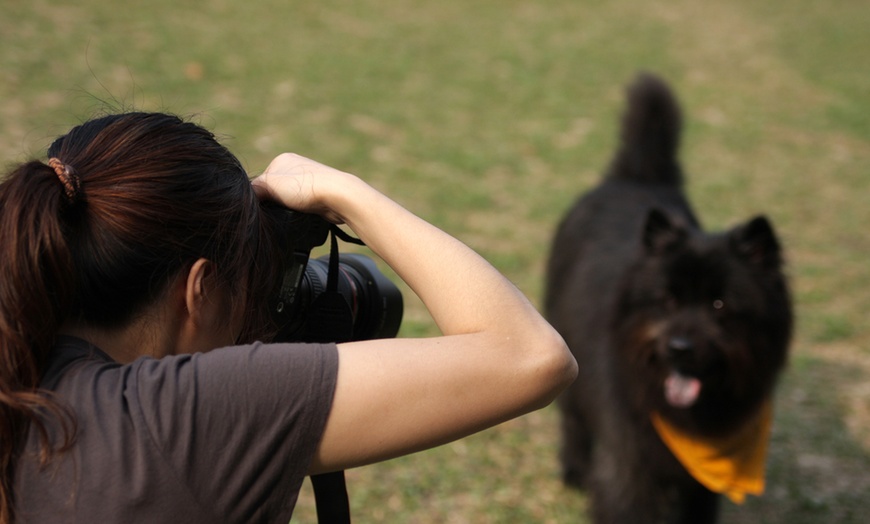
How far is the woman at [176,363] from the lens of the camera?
45.4 inches

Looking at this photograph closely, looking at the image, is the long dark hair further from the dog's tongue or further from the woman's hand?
the dog's tongue

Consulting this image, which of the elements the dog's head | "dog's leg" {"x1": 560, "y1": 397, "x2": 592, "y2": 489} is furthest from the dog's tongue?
"dog's leg" {"x1": 560, "y1": 397, "x2": 592, "y2": 489}

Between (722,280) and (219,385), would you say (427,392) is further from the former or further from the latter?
(722,280)

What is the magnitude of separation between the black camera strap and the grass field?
1930 millimetres

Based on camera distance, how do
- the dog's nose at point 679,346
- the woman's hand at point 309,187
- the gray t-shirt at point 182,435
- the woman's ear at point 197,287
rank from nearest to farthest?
the gray t-shirt at point 182,435
the woman's ear at point 197,287
the woman's hand at point 309,187
the dog's nose at point 679,346

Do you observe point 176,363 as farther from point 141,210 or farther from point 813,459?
point 813,459

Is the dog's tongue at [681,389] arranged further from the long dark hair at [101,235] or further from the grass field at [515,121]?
the long dark hair at [101,235]

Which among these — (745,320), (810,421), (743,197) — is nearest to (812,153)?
(743,197)

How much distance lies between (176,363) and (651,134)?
333 cm

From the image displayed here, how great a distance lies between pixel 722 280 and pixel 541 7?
10.7 metres

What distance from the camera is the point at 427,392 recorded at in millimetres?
1243

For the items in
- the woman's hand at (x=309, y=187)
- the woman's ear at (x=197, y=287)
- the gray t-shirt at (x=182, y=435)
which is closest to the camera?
the gray t-shirt at (x=182, y=435)

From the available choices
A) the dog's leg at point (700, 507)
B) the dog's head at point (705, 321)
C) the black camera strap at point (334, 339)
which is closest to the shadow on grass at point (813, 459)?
the dog's leg at point (700, 507)

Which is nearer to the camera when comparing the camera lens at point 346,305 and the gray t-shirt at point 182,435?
the gray t-shirt at point 182,435
